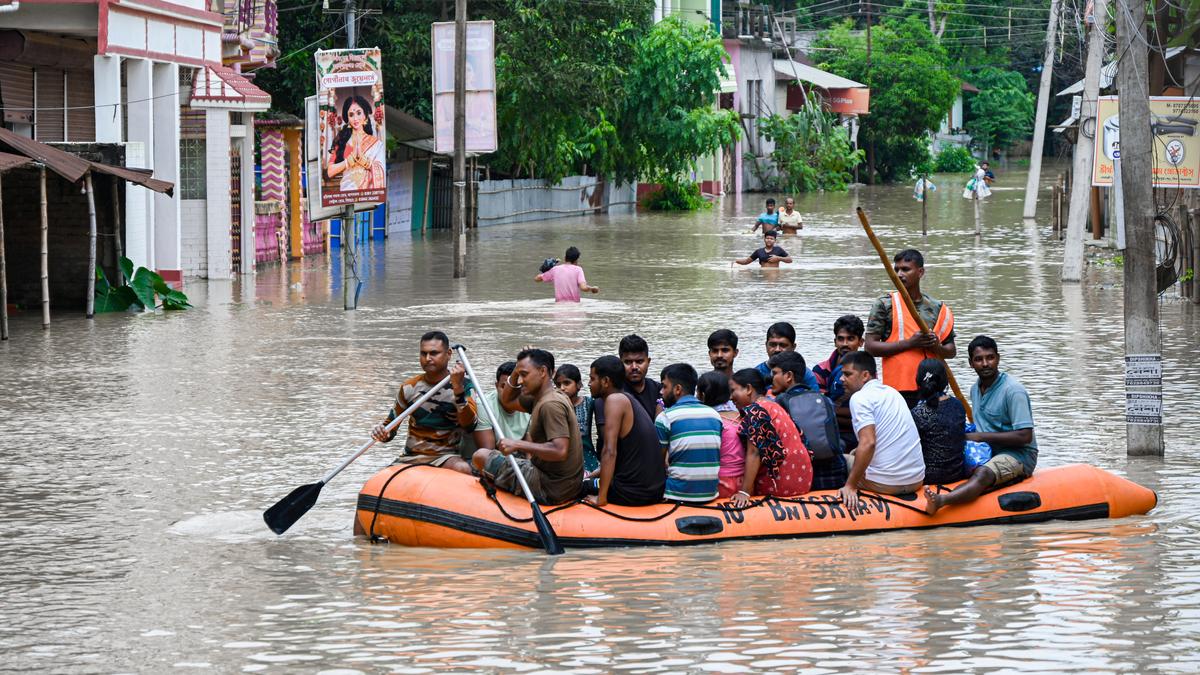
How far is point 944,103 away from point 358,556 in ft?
247

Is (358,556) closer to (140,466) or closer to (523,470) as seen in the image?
(523,470)

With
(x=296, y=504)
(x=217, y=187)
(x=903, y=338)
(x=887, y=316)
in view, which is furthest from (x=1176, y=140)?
(x=217, y=187)

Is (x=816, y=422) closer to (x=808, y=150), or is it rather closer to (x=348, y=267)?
(x=348, y=267)

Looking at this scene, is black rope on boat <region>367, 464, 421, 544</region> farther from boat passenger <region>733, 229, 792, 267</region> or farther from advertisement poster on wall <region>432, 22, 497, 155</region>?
boat passenger <region>733, 229, 792, 267</region>

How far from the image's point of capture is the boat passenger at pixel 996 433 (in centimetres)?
1087

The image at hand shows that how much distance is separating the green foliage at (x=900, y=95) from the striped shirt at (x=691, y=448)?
73479 millimetres

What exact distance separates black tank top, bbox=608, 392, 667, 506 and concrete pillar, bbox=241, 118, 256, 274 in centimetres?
2346

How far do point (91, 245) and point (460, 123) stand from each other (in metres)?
9.38

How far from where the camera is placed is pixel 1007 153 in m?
109

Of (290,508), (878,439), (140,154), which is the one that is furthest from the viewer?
(140,154)

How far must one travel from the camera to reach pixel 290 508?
11.0 metres

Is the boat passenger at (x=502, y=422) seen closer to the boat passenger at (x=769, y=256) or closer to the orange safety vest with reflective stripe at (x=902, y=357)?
the orange safety vest with reflective stripe at (x=902, y=357)

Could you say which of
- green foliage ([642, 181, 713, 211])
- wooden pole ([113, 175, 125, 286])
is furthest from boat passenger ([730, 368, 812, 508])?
green foliage ([642, 181, 713, 211])

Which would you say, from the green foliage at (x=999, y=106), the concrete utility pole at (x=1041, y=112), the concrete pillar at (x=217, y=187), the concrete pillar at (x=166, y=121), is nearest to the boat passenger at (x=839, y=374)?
the concrete pillar at (x=166, y=121)
